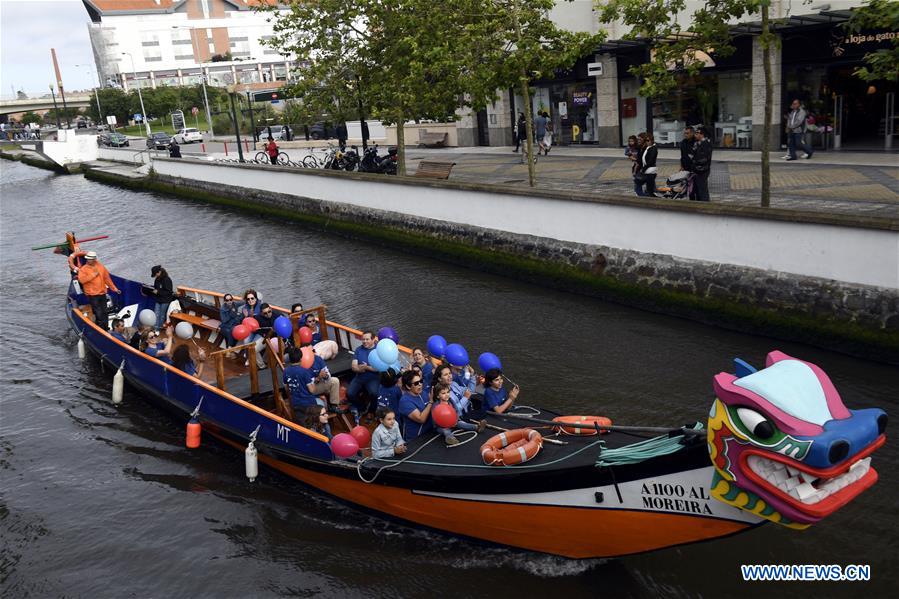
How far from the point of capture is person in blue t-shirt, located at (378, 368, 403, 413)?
9.39 meters

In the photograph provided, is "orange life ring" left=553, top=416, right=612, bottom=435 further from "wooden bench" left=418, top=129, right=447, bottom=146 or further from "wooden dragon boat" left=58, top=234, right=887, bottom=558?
"wooden bench" left=418, top=129, right=447, bottom=146

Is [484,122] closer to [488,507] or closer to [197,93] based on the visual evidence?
[488,507]

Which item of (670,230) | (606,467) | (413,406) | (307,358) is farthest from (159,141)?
(606,467)

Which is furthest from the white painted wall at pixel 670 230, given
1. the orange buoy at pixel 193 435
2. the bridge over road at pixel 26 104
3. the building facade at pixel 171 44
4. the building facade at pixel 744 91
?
the building facade at pixel 171 44

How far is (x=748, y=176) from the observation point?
2022cm

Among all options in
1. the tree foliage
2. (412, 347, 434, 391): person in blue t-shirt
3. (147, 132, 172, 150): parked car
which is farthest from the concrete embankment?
(147, 132, 172, 150): parked car

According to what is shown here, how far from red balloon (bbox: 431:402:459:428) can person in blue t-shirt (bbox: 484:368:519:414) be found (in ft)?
2.58

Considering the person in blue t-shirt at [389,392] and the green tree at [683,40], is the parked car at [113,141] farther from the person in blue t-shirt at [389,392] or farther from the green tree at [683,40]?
the person in blue t-shirt at [389,392]

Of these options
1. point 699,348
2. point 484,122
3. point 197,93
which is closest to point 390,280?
point 699,348

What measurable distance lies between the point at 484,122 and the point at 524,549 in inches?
1175

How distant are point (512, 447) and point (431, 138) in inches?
1258

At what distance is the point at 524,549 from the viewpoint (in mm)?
8281

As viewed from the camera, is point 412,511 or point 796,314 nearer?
point 412,511

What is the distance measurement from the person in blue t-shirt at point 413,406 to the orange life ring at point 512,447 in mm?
908
